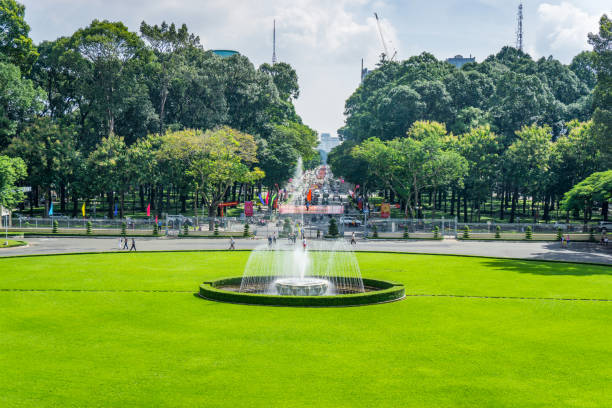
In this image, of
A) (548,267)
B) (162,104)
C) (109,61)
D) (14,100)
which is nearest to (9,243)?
(14,100)

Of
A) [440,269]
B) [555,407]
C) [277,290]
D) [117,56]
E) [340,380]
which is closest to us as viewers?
[555,407]

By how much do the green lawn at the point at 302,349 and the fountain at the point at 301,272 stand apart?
322cm

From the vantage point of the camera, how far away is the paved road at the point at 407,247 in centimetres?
5159

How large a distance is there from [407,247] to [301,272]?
1035 inches

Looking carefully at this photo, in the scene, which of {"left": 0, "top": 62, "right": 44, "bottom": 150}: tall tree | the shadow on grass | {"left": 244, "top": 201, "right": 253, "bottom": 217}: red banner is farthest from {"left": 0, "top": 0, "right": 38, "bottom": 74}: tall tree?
the shadow on grass

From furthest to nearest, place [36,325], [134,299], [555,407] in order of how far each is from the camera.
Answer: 1. [134,299]
2. [36,325]
3. [555,407]

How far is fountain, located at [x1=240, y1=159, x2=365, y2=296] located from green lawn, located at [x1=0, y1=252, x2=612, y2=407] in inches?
127

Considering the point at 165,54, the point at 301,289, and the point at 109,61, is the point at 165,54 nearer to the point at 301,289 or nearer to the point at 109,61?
the point at 109,61

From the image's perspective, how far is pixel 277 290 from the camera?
101 ft

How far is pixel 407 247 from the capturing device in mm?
59125

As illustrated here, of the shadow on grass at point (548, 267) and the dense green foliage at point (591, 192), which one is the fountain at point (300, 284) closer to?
the shadow on grass at point (548, 267)

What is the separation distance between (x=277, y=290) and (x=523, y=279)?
1618 centimetres

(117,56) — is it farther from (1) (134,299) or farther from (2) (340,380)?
(2) (340,380)

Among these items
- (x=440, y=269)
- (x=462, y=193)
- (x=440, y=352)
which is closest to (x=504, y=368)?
(x=440, y=352)
